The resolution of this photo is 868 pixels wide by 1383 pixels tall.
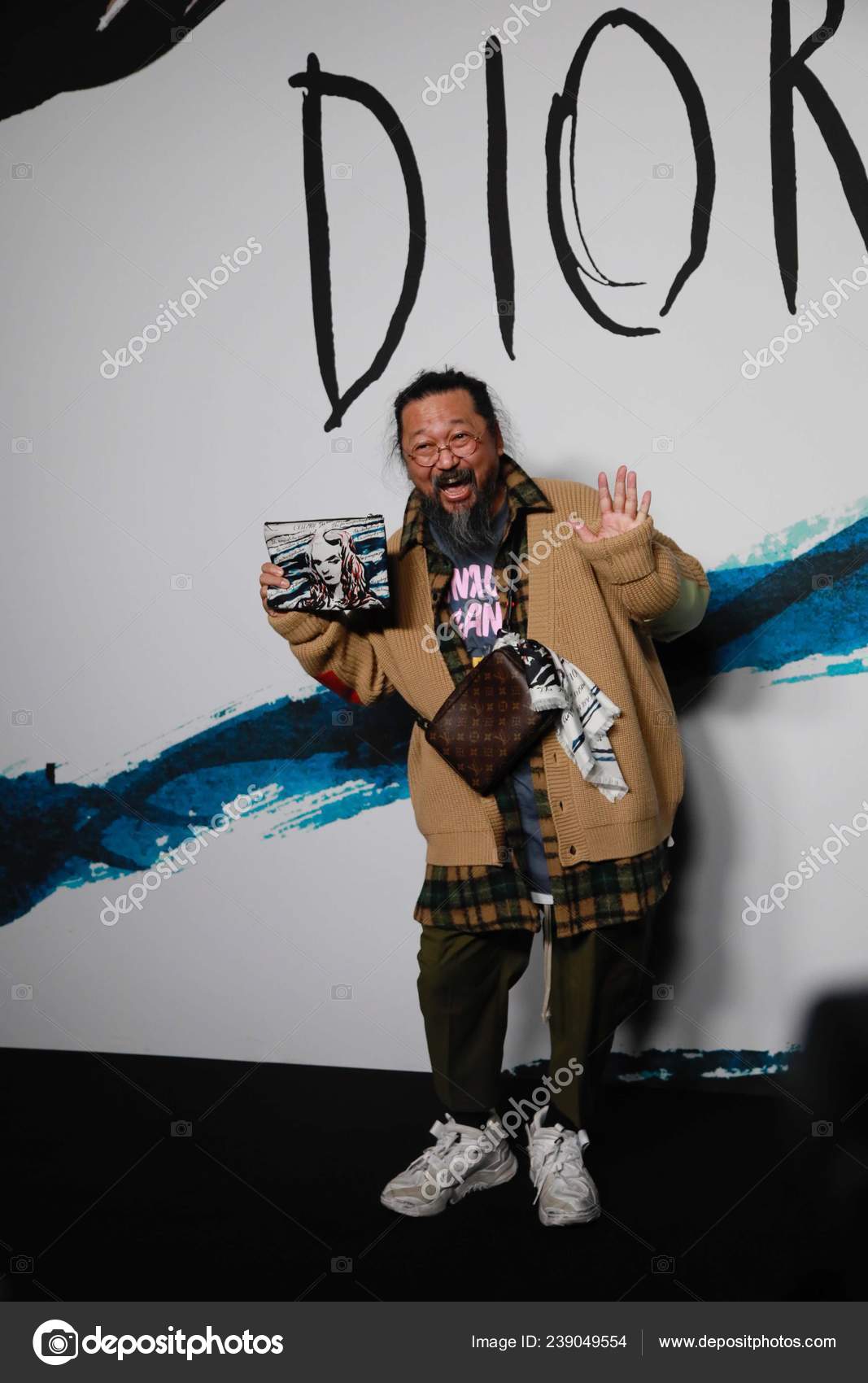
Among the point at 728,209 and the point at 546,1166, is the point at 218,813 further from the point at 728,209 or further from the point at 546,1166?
the point at 728,209

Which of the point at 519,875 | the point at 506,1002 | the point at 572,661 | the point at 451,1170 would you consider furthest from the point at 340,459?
the point at 451,1170

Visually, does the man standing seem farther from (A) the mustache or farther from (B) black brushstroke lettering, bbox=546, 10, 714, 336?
(B) black brushstroke lettering, bbox=546, 10, 714, 336

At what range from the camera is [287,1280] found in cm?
192

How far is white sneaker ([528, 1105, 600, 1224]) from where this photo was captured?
80.7 inches

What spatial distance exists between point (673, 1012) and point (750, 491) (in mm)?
1140

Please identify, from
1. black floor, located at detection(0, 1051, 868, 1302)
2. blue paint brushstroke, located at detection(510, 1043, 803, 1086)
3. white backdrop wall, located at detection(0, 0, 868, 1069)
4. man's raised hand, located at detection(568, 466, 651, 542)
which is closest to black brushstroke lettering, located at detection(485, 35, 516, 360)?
white backdrop wall, located at detection(0, 0, 868, 1069)

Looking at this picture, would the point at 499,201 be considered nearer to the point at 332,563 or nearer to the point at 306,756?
the point at 332,563

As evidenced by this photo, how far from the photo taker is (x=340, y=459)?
278 cm

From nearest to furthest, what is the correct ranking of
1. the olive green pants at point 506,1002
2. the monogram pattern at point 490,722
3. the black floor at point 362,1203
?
the black floor at point 362,1203 < the monogram pattern at point 490,722 < the olive green pants at point 506,1002

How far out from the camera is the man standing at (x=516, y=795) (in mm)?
2074

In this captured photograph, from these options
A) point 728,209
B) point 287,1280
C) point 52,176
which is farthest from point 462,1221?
point 52,176

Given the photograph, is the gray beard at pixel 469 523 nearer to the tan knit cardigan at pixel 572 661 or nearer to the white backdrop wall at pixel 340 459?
the tan knit cardigan at pixel 572 661

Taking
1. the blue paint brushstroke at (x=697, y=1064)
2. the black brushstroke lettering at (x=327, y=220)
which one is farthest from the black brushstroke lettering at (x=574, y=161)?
the blue paint brushstroke at (x=697, y=1064)

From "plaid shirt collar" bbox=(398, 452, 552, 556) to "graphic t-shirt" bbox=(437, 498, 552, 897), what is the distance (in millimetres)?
40
